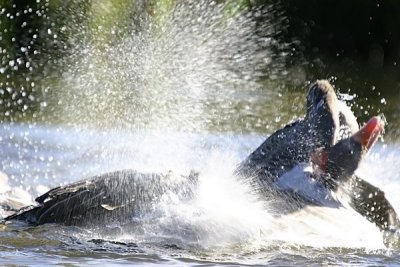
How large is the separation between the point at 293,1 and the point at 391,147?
32.3 feet

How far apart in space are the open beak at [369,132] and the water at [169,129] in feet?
1.12

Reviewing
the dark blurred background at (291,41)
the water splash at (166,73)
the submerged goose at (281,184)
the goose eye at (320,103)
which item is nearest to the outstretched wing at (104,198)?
the submerged goose at (281,184)

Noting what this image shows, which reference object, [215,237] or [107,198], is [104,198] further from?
[215,237]

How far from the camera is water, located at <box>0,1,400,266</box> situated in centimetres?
581

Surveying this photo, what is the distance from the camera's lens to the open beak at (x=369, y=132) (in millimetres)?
6633

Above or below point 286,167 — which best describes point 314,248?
below

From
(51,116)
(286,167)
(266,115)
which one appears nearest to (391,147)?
(266,115)

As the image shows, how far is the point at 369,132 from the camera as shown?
666 cm

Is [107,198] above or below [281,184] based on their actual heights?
below

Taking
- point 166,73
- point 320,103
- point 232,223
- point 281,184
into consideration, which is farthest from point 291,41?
point 232,223

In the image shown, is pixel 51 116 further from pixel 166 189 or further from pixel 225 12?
pixel 166 189

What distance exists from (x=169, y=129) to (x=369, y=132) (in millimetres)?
4172

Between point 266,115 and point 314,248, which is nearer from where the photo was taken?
point 314,248

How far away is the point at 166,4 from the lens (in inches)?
690
